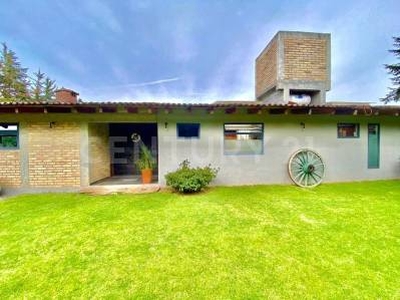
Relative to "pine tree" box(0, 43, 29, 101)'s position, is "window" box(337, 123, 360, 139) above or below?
below

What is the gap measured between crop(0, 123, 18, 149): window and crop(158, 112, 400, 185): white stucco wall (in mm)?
4920

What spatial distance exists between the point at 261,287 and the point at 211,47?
16982 mm

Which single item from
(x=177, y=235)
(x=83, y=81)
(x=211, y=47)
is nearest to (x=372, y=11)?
(x=211, y=47)

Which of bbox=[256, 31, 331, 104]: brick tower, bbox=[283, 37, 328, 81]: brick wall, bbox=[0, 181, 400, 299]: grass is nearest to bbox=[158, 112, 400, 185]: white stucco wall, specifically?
bbox=[0, 181, 400, 299]: grass

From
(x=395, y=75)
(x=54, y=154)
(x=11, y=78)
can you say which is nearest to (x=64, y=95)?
(x=54, y=154)

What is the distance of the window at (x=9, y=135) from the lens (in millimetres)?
7555

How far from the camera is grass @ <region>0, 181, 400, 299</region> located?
2.87 meters

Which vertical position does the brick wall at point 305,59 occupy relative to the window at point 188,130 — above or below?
above

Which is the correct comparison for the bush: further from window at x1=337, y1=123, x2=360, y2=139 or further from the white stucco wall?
window at x1=337, y1=123, x2=360, y2=139

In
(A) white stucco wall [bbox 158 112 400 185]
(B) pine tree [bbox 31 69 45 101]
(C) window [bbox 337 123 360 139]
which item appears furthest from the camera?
(B) pine tree [bbox 31 69 45 101]

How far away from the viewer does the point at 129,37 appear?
15609 millimetres

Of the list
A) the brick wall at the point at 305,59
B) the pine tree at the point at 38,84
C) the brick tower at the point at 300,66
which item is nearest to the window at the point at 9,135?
the brick tower at the point at 300,66

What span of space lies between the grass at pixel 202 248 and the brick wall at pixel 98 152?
2.20 meters

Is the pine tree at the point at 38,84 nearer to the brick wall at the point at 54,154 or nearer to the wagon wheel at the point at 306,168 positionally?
the brick wall at the point at 54,154
